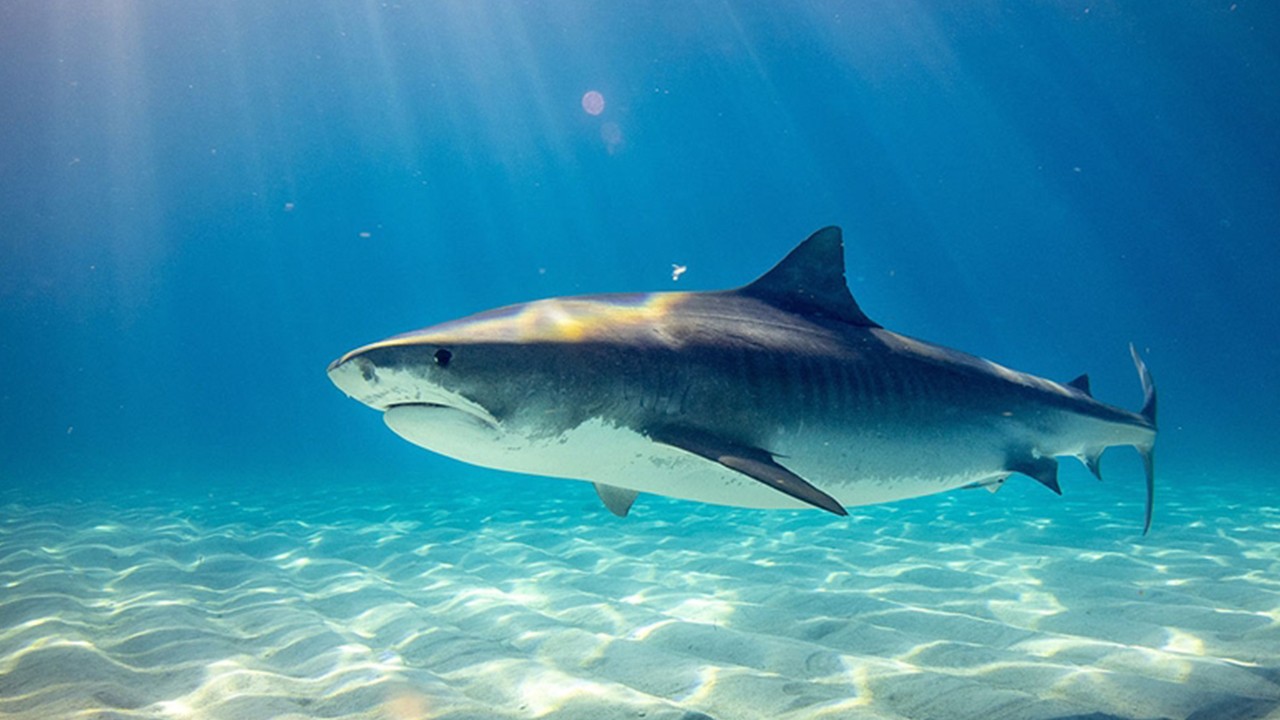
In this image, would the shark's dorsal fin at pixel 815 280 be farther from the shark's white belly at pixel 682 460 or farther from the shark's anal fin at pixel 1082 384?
the shark's anal fin at pixel 1082 384

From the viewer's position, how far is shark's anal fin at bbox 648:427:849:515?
7.88 feet

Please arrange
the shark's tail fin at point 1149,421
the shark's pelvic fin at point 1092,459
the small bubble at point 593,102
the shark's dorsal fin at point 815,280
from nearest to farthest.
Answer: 1. the shark's dorsal fin at point 815,280
2. the shark's pelvic fin at point 1092,459
3. the shark's tail fin at point 1149,421
4. the small bubble at point 593,102

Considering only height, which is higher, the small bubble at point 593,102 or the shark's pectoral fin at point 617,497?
the small bubble at point 593,102

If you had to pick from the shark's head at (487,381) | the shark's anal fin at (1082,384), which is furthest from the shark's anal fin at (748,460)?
the shark's anal fin at (1082,384)

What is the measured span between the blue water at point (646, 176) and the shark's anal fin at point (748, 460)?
9.14 m

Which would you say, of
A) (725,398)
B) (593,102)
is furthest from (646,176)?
(725,398)

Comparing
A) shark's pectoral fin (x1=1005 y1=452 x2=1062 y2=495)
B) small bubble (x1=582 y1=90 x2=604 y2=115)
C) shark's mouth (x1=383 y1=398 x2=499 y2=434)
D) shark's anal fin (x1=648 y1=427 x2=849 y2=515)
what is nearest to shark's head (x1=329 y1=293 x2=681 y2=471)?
shark's mouth (x1=383 y1=398 x2=499 y2=434)

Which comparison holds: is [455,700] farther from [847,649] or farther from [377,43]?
[377,43]

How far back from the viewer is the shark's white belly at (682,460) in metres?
2.49

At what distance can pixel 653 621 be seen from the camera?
4.08 m

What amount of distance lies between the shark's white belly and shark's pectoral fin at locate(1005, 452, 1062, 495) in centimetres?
19

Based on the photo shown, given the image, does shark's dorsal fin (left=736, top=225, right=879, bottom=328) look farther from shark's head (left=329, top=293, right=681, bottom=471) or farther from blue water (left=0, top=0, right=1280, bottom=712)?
blue water (left=0, top=0, right=1280, bottom=712)

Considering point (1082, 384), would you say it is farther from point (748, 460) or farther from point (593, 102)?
point (593, 102)

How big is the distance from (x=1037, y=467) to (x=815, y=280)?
6.61ft
